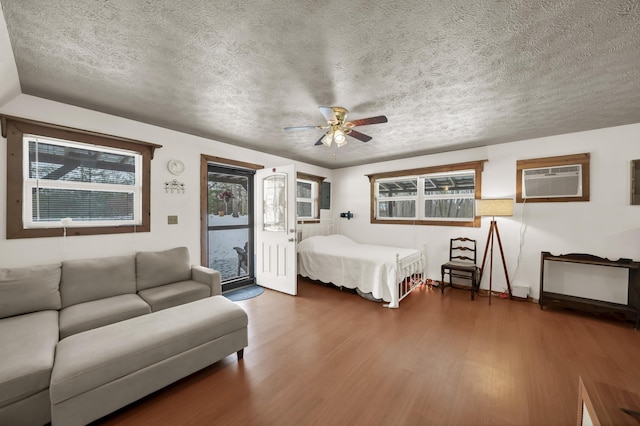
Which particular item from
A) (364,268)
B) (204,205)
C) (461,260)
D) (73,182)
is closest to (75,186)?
(73,182)

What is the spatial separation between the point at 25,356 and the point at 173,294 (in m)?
1.13

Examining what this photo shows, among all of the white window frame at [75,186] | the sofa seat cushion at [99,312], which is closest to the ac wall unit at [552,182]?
the sofa seat cushion at [99,312]

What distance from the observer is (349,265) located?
384 cm

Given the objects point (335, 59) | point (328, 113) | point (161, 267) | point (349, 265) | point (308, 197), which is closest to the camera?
point (335, 59)

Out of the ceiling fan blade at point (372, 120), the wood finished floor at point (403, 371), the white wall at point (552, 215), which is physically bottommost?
the wood finished floor at point (403, 371)

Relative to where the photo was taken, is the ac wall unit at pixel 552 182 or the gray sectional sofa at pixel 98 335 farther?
the ac wall unit at pixel 552 182

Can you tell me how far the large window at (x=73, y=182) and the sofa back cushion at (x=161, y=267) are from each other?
41 cm

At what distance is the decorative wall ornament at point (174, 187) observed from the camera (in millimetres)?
3211

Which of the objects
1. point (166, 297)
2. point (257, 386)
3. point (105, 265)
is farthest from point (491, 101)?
point (105, 265)

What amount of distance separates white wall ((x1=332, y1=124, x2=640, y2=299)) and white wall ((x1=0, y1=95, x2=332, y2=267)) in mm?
3597

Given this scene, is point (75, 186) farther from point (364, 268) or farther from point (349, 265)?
point (364, 268)

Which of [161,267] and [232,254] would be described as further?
[232,254]

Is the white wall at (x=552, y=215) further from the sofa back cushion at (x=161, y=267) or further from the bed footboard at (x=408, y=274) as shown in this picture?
the sofa back cushion at (x=161, y=267)

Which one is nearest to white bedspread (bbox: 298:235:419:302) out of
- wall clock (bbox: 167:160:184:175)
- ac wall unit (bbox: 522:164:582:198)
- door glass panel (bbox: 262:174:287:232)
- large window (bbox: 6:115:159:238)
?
door glass panel (bbox: 262:174:287:232)
